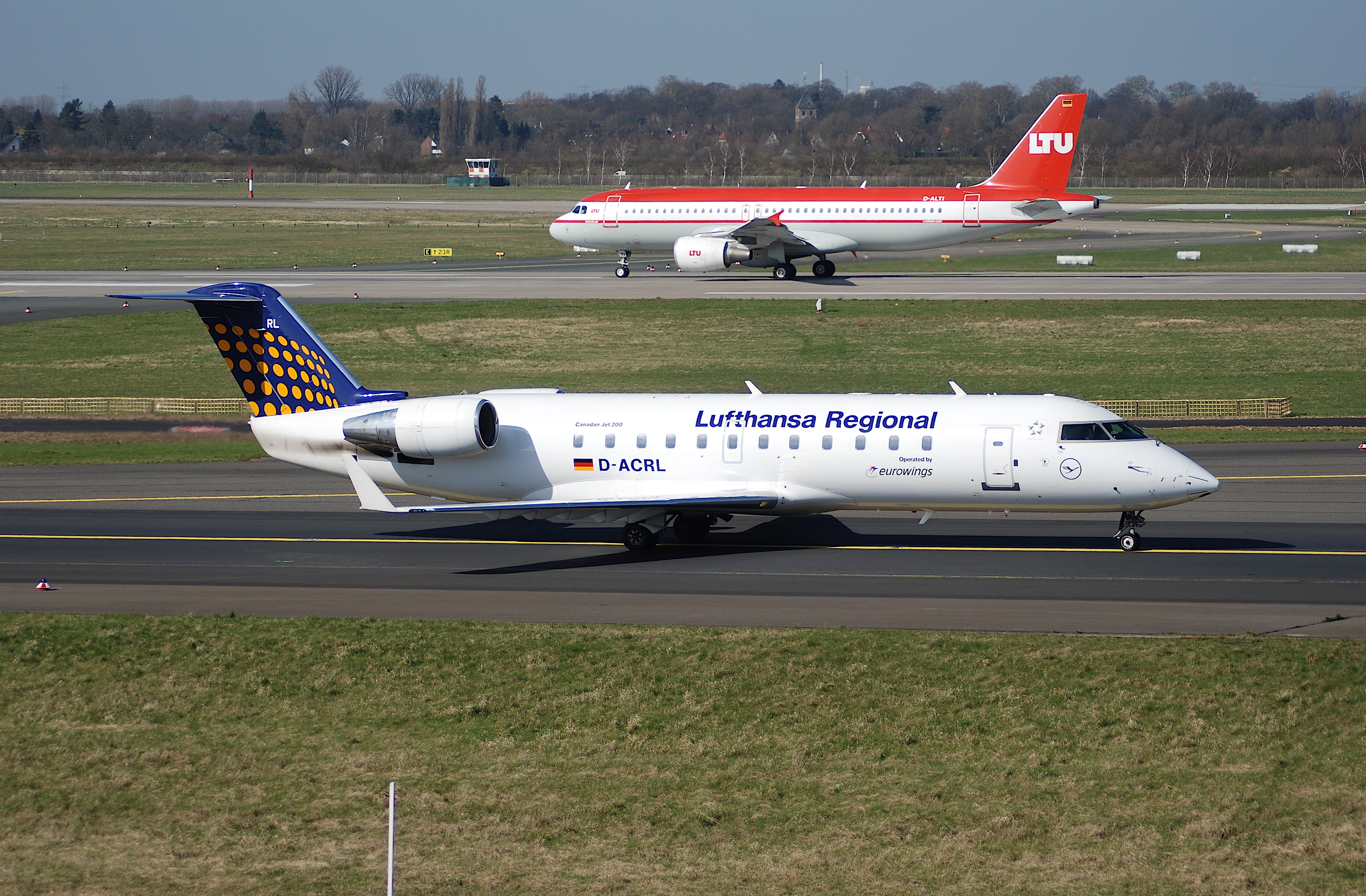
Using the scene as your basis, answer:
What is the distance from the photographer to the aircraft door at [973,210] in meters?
70.5

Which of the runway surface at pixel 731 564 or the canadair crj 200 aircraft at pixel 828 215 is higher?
the canadair crj 200 aircraft at pixel 828 215

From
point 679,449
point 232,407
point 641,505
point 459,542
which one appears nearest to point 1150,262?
point 232,407

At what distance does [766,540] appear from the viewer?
3012cm

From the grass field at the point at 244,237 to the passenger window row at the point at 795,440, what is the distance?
6325 cm

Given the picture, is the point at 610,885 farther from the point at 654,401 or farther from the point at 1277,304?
the point at 1277,304

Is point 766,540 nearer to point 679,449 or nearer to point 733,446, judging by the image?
point 733,446

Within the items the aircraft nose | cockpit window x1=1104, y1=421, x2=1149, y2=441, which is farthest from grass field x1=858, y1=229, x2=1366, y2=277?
the aircraft nose

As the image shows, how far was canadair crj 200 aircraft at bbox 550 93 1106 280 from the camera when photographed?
7000 centimetres

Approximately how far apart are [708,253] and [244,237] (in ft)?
181

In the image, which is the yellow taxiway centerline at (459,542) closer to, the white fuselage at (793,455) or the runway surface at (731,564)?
the runway surface at (731,564)

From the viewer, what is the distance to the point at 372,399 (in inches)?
1198

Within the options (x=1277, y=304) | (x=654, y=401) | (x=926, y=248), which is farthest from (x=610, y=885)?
(x=926, y=248)

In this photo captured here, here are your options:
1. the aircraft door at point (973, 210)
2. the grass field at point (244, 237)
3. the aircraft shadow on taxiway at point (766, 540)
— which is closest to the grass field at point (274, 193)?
the grass field at point (244, 237)

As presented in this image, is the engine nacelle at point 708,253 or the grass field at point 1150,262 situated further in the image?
the grass field at point 1150,262
